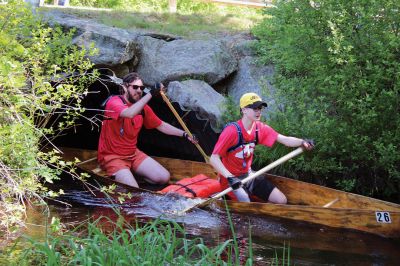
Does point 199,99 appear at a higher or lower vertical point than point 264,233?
higher

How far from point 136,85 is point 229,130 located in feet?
5.52

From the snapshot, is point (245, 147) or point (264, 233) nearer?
point (264, 233)

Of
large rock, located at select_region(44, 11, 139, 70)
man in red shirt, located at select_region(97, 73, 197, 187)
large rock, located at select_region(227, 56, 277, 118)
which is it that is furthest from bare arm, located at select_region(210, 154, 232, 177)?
large rock, located at select_region(44, 11, 139, 70)

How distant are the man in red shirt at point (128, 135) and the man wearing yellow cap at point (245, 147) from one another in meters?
1.13

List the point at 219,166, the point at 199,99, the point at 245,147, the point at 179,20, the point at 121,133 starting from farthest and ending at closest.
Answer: the point at 179,20
the point at 199,99
the point at 121,133
the point at 245,147
the point at 219,166

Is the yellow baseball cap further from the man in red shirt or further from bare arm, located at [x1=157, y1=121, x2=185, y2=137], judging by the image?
bare arm, located at [x1=157, y1=121, x2=185, y2=137]

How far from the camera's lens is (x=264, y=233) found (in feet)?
21.6

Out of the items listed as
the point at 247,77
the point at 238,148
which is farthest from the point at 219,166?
the point at 247,77

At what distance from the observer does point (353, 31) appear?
24.7 feet

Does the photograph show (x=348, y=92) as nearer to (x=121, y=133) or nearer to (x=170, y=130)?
(x=170, y=130)

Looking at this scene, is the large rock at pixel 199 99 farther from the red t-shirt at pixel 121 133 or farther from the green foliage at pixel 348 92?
the green foliage at pixel 348 92

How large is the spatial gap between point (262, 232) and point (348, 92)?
210 centimetres

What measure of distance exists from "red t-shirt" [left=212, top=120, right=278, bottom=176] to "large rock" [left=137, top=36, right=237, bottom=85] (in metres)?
4.15

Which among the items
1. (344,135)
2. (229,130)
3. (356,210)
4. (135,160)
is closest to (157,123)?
(135,160)
